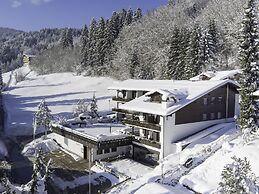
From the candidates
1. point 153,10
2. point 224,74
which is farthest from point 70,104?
point 153,10

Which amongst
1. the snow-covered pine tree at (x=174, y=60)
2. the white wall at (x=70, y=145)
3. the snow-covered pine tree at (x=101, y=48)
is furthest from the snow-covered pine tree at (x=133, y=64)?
the white wall at (x=70, y=145)

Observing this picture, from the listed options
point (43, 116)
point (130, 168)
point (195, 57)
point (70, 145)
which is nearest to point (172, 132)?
point (130, 168)

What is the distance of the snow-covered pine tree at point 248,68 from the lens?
2831 centimetres

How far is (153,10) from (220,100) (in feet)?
254

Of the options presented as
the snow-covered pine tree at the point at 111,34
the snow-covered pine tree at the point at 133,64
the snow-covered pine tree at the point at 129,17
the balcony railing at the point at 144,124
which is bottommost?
the balcony railing at the point at 144,124

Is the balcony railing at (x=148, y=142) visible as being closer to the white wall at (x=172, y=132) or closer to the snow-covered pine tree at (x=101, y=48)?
the white wall at (x=172, y=132)

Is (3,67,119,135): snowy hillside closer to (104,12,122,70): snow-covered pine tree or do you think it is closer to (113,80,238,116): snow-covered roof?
(104,12,122,70): snow-covered pine tree

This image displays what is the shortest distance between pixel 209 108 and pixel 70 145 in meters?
15.8

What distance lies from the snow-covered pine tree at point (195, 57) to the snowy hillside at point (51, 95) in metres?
15.7

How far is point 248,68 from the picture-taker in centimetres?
2938

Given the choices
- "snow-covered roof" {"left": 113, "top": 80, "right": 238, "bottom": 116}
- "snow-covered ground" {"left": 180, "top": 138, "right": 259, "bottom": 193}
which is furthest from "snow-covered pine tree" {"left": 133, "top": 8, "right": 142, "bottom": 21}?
"snow-covered ground" {"left": 180, "top": 138, "right": 259, "bottom": 193}

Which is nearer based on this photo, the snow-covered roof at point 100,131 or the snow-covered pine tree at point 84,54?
the snow-covered roof at point 100,131

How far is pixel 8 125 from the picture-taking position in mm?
51875

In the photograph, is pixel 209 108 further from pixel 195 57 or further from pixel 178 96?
pixel 195 57
